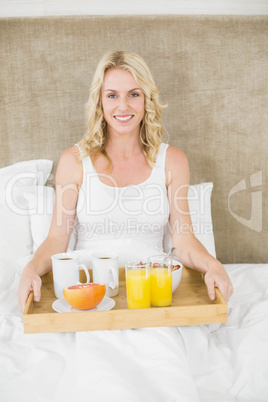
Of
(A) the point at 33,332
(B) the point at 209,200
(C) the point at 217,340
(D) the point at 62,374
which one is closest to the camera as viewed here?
(D) the point at 62,374

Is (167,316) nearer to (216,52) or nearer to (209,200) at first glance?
(209,200)

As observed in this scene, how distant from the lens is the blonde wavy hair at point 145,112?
1.77 meters

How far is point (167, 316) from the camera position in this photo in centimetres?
116

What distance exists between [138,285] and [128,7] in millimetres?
1580

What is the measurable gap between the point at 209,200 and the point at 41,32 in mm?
1205

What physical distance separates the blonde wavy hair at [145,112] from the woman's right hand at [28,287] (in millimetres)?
646

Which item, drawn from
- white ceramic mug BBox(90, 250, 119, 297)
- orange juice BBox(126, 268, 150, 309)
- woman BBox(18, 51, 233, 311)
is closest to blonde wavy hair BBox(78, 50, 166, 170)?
woman BBox(18, 51, 233, 311)

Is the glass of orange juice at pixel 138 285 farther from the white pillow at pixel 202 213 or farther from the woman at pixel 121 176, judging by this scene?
the white pillow at pixel 202 213

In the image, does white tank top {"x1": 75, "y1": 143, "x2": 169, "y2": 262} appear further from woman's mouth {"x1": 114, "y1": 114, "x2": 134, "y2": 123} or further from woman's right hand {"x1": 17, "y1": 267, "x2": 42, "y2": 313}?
woman's right hand {"x1": 17, "y1": 267, "x2": 42, "y2": 313}

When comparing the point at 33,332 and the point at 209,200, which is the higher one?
the point at 209,200

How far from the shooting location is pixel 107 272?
132 centimetres

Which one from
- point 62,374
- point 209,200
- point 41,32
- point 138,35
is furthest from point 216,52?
point 62,374

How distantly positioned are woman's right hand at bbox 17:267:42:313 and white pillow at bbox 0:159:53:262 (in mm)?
398

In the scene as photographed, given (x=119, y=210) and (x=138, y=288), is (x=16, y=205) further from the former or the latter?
(x=138, y=288)
